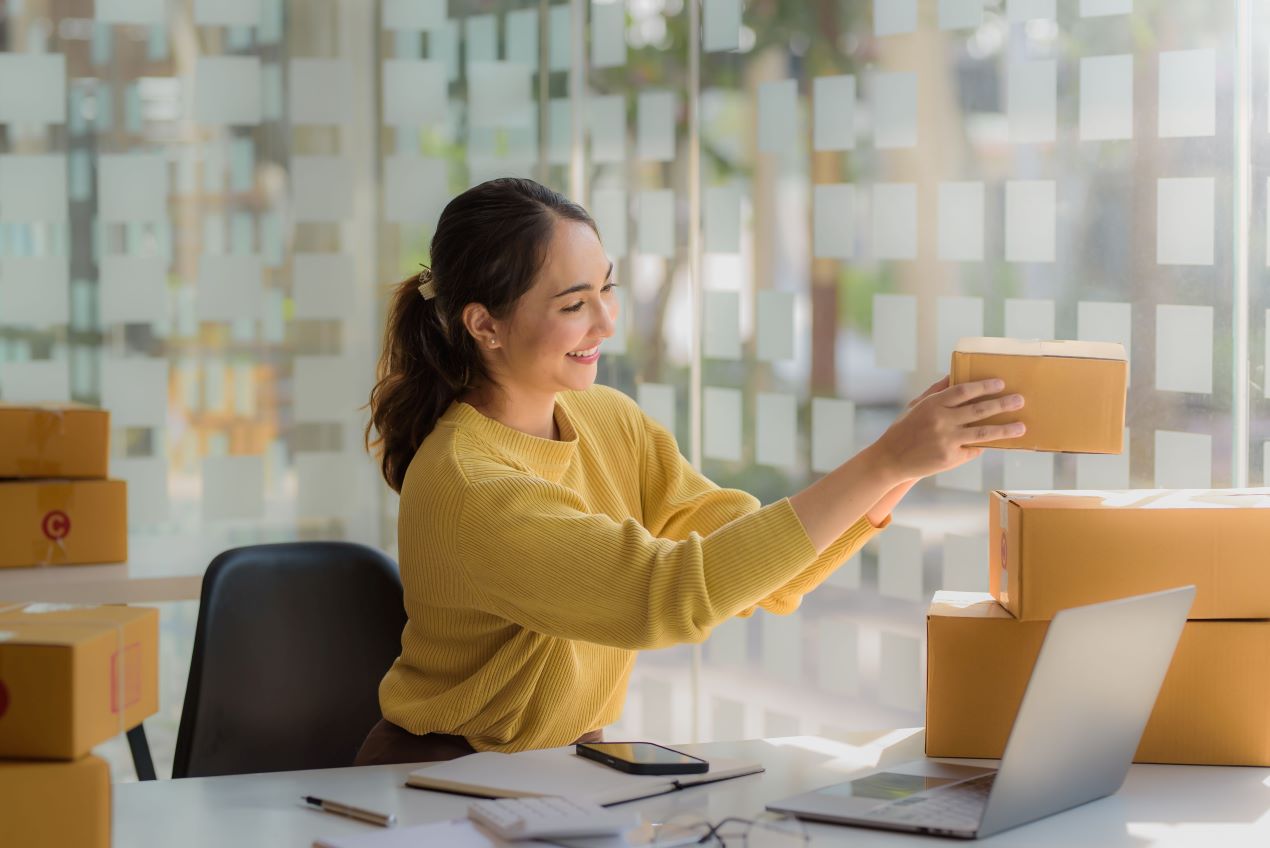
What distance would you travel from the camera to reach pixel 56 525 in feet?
9.12

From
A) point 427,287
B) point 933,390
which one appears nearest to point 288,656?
point 427,287

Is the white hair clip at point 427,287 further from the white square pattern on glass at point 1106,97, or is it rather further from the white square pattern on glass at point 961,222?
the white square pattern on glass at point 1106,97

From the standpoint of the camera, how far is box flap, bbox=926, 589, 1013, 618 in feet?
5.96

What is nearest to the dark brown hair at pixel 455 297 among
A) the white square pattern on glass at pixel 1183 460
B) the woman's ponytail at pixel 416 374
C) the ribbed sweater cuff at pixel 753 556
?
the woman's ponytail at pixel 416 374

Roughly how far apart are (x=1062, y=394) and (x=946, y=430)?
16 cm

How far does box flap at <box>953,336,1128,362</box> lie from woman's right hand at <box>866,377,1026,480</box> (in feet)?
0.16

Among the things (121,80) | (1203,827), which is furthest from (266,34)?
(1203,827)

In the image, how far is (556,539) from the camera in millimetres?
1726

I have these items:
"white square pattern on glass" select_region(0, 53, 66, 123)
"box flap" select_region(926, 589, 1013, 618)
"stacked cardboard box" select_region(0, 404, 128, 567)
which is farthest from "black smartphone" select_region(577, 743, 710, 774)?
"white square pattern on glass" select_region(0, 53, 66, 123)

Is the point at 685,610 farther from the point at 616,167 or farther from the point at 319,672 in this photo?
the point at 616,167

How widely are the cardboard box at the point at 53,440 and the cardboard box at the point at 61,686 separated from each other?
1487 mm

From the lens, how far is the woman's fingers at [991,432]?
174cm

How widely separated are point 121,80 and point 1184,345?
244 centimetres

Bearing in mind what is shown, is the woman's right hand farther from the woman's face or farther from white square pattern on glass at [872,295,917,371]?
white square pattern on glass at [872,295,917,371]
